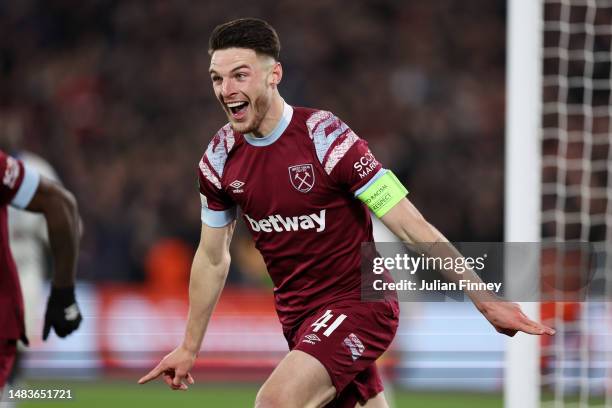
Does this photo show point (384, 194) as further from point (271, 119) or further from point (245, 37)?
point (245, 37)

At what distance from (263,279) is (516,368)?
7.16 metres

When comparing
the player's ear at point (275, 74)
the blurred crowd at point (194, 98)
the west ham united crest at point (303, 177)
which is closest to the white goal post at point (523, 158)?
the west ham united crest at point (303, 177)

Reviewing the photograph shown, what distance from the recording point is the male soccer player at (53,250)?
493 centimetres

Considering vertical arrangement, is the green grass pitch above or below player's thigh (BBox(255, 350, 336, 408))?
below

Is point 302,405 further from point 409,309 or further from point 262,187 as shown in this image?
point 409,309

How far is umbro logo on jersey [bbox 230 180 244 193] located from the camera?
4926 mm

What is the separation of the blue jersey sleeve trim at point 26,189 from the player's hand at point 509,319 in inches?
80.4

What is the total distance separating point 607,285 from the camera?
8758 millimetres

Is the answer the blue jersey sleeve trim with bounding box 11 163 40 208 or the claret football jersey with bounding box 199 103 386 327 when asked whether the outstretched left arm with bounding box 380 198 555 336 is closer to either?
the claret football jersey with bounding box 199 103 386 327

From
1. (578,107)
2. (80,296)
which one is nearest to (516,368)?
(80,296)

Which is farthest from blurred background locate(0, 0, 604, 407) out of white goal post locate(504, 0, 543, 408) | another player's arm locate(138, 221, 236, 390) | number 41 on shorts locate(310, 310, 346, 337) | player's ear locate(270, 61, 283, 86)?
player's ear locate(270, 61, 283, 86)

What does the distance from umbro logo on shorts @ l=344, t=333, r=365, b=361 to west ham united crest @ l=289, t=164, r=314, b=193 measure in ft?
2.16

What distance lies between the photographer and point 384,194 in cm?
468

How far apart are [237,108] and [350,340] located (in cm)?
111
